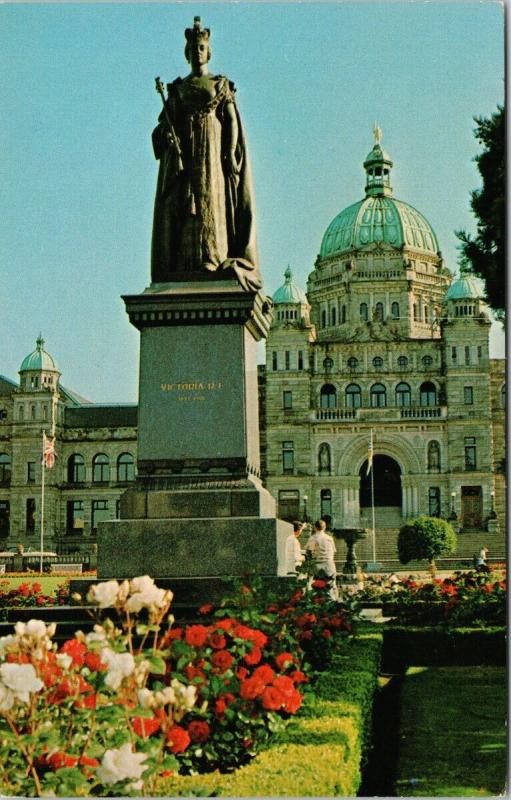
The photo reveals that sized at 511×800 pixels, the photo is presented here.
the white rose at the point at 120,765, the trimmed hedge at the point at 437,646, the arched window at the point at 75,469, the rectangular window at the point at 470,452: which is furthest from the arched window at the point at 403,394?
the white rose at the point at 120,765

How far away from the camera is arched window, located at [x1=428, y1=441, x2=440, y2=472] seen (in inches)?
2726

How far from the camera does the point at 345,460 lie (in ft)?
228

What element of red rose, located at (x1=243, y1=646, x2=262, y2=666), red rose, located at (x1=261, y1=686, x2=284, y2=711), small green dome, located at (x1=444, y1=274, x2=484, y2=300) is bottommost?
red rose, located at (x1=261, y1=686, x2=284, y2=711)

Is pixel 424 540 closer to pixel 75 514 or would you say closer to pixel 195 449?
pixel 75 514

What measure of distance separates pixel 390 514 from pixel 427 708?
5972cm

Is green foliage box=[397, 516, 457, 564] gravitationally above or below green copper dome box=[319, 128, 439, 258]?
below

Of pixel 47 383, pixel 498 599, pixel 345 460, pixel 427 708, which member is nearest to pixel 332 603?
pixel 427 708

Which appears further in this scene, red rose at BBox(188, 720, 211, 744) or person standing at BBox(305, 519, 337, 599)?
person standing at BBox(305, 519, 337, 599)

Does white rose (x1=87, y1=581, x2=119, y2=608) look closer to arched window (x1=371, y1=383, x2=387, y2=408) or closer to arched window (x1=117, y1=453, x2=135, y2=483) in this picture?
arched window (x1=371, y1=383, x2=387, y2=408)

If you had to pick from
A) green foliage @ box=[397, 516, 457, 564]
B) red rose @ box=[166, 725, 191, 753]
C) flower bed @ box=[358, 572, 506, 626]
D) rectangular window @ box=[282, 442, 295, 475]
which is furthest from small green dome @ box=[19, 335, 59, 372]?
red rose @ box=[166, 725, 191, 753]

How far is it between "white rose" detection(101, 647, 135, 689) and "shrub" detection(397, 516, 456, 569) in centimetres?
4572

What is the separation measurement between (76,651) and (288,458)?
2545 inches

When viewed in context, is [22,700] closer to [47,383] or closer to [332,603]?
[332,603]

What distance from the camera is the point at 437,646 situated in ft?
44.3
